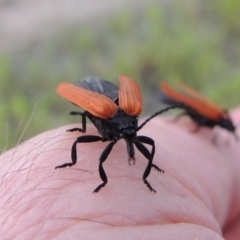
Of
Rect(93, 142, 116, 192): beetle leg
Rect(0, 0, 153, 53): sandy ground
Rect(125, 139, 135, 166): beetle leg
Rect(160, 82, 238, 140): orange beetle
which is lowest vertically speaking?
Rect(160, 82, 238, 140): orange beetle

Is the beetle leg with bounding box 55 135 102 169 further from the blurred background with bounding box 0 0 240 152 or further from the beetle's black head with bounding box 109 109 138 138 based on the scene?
the blurred background with bounding box 0 0 240 152

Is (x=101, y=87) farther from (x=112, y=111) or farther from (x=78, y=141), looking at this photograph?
(x=78, y=141)

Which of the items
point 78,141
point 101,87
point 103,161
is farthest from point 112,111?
point 103,161

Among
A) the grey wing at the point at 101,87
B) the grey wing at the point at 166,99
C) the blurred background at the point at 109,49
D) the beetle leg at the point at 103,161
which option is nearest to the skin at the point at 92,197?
the beetle leg at the point at 103,161

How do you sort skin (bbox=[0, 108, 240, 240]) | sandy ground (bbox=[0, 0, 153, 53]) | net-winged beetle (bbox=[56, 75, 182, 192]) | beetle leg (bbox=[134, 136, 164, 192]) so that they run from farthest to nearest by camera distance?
sandy ground (bbox=[0, 0, 153, 53]) → net-winged beetle (bbox=[56, 75, 182, 192]) → beetle leg (bbox=[134, 136, 164, 192]) → skin (bbox=[0, 108, 240, 240])

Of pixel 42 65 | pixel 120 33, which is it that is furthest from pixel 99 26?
pixel 42 65

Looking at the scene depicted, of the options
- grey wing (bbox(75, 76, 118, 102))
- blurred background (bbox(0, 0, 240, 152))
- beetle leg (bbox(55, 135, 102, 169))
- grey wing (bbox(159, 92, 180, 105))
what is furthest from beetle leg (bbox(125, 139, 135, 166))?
blurred background (bbox(0, 0, 240, 152))

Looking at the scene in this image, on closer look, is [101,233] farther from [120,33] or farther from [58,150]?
[120,33]
